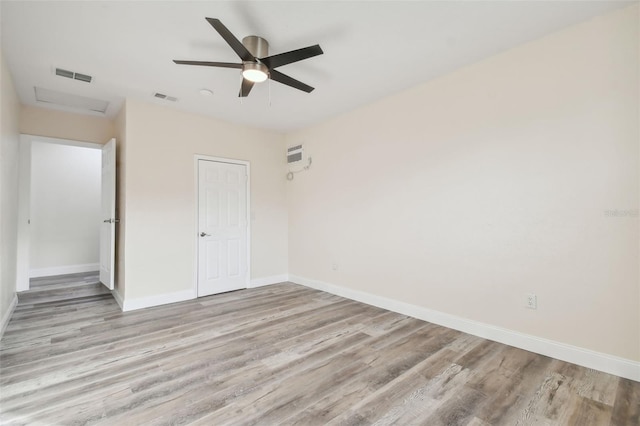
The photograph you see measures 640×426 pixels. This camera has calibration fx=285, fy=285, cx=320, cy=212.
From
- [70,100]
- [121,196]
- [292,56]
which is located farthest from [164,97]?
[292,56]

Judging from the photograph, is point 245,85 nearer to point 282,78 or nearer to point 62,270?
point 282,78

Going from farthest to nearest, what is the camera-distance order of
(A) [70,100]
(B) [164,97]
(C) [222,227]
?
(C) [222,227]
(A) [70,100]
(B) [164,97]

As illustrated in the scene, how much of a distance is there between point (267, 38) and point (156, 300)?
354 centimetres

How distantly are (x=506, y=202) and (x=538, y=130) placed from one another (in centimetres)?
68

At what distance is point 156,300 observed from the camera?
12.8ft

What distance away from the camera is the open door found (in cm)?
391

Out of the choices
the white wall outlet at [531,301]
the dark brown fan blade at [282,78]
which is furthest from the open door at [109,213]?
the white wall outlet at [531,301]

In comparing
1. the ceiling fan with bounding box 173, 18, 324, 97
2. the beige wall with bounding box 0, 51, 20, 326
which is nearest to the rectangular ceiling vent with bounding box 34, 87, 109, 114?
the beige wall with bounding box 0, 51, 20, 326

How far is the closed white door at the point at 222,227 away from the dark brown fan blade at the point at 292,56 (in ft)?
8.24

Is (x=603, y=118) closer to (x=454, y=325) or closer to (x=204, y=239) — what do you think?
(x=454, y=325)

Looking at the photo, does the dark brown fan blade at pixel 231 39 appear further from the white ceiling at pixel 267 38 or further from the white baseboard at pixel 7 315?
the white baseboard at pixel 7 315

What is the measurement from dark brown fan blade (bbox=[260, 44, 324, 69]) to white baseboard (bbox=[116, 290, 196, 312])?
3340 mm

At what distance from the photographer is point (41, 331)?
2.99 metres

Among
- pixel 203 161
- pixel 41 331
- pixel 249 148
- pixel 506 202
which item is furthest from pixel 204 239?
pixel 506 202
